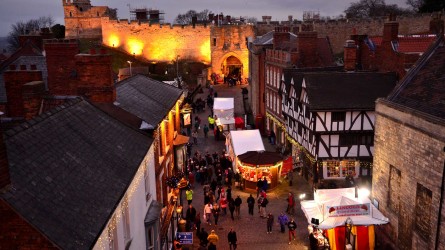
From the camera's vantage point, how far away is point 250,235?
17.6m

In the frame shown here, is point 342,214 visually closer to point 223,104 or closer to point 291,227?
point 291,227

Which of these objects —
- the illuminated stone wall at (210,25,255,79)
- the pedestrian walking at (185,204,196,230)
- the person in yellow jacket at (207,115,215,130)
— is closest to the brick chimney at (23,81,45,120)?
the pedestrian walking at (185,204,196,230)

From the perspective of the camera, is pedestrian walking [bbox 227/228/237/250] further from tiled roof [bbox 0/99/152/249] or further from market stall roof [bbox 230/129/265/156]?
market stall roof [bbox 230/129/265/156]

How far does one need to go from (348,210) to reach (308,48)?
18312 millimetres

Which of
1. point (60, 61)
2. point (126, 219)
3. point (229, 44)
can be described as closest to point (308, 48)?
point (60, 61)

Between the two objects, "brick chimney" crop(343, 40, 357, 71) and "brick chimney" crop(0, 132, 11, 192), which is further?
"brick chimney" crop(343, 40, 357, 71)

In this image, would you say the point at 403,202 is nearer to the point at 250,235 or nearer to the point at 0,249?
the point at 250,235

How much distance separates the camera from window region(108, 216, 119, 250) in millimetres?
7770

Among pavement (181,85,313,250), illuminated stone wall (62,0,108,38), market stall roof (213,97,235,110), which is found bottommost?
pavement (181,85,313,250)

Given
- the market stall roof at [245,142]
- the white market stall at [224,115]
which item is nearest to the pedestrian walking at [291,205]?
the market stall roof at [245,142]

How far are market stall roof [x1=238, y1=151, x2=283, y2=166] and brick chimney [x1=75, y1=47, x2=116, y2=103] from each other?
10848 millimetres

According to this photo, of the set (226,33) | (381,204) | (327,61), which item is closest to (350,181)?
(381,204)

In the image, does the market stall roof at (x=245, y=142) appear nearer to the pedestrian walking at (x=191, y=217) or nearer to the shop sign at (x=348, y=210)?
the pedestrian walking at (x=191, y=217)

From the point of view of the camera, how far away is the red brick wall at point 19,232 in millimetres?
5457
